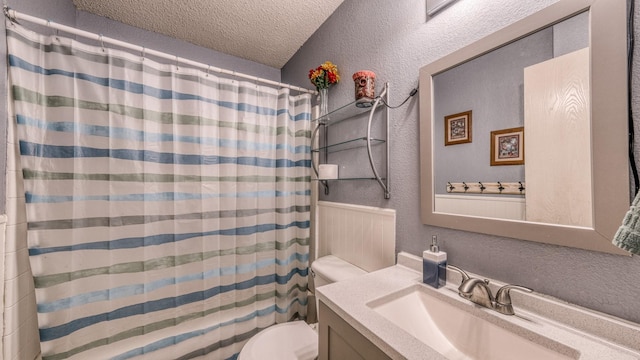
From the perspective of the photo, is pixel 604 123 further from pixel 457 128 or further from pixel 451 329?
pixel 451 329

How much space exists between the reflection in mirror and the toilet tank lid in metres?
0.57

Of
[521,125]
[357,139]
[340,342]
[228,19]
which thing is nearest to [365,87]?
[357,139]

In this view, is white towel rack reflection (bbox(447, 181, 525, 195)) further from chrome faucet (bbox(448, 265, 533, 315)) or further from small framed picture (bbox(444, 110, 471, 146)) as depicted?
chrome faucet (bbox(448, 265, 533, 315))

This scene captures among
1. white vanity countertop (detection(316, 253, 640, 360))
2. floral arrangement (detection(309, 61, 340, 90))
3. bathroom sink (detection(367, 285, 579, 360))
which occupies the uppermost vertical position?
floral arrangement (detection(309, 61, 340, 90))

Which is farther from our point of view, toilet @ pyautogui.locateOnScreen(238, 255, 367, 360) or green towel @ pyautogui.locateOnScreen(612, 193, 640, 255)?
toilet @ pyautogui.locateOnScreen(238, 255, 367, 360)

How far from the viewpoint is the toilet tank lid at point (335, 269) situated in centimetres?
114

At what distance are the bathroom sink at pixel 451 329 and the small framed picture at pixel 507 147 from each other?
18.1 inches

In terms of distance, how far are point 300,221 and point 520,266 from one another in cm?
121

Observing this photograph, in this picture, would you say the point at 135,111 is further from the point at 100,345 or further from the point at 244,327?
the point at 244,327

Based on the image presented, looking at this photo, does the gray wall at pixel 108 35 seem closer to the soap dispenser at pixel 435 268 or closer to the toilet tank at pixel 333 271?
the toilet tank at pixel 333 271

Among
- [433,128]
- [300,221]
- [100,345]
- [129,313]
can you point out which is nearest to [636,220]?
[433,128]

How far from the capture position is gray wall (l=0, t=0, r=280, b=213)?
2.98ft

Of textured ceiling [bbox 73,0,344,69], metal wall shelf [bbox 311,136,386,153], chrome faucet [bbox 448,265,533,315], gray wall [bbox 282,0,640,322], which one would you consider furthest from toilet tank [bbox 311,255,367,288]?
textured ceiling [bbox 73,0,344,69]

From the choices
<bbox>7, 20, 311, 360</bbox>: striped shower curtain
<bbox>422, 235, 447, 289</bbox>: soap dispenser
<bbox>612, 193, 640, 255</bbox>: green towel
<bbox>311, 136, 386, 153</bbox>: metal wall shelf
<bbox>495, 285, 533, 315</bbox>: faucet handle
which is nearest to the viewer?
<bbox>612, 193, 640, 255</bbox>: green towel
